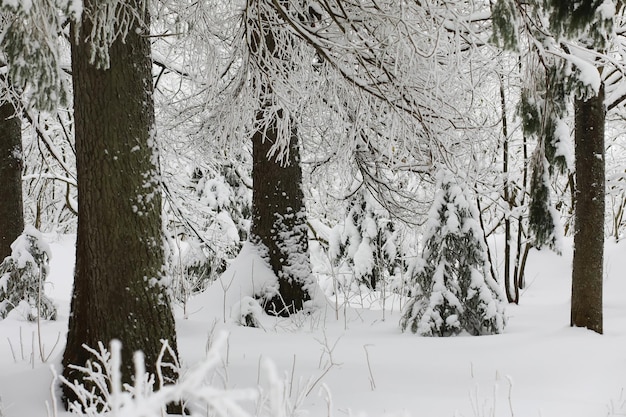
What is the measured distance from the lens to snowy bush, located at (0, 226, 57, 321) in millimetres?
6879

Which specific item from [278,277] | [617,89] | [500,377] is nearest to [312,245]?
[278,277]

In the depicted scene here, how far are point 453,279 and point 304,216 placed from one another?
2015 mm

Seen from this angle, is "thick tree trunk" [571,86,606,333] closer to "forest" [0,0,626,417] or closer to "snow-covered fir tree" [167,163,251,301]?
"forest" [0,0,626,417]

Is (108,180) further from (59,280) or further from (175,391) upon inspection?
(59,280)

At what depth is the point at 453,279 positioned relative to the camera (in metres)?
5.98

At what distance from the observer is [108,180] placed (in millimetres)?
3709

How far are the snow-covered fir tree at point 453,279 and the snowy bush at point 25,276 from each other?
4124 millimetres

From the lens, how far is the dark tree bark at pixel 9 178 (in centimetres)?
709

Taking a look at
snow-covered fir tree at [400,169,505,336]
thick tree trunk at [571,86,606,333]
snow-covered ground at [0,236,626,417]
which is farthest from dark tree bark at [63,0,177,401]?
thick tree trunk at [571,86,606,333]

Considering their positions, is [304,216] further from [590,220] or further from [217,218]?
[217,218]

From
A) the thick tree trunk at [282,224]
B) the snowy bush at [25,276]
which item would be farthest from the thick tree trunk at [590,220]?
the snowy bush at [25,276]

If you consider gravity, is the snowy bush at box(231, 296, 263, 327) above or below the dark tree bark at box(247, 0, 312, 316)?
below

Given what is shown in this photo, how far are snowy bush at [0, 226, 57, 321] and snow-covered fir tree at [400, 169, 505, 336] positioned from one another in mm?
4124

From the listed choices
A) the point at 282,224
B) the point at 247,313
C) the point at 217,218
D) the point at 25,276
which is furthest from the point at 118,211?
the point at 217,218
